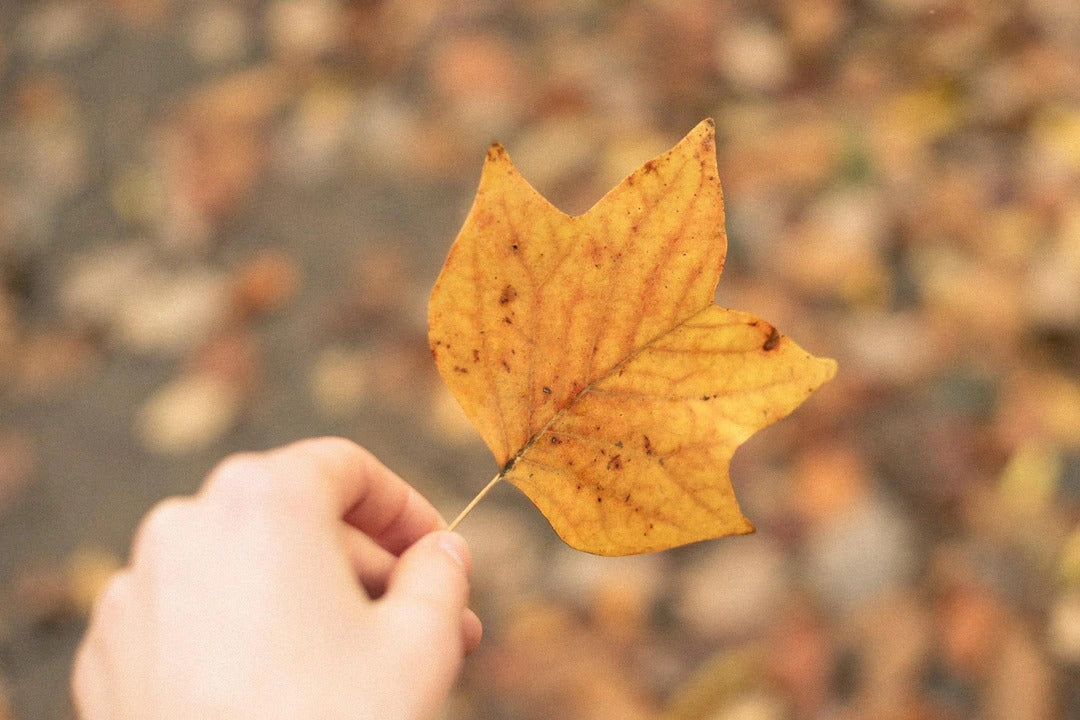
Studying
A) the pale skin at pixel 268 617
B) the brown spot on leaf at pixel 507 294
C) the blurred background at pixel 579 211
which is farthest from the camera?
the blurred background at pixel 579 211

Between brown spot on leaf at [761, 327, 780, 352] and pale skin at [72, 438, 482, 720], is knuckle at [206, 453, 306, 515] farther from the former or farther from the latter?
brown spot on leaf at [761, 327, 780, 352]

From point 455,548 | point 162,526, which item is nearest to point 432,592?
point 455,548

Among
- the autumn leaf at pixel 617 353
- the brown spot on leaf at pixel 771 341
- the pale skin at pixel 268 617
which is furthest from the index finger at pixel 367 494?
the brown spot on leaf at pixel 771 341

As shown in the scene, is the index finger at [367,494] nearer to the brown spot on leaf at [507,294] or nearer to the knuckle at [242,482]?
the knuckle at [242,482]

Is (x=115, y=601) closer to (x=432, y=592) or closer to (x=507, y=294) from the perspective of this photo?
(x=432, y=592)

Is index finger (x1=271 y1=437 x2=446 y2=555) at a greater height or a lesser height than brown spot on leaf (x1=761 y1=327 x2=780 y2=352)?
greater

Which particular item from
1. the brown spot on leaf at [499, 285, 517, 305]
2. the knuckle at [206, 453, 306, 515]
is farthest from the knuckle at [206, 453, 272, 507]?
the brown spot on leaf at [499, 285, 517, 305]

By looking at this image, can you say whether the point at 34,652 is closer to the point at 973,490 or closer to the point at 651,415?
the point at 651,415
